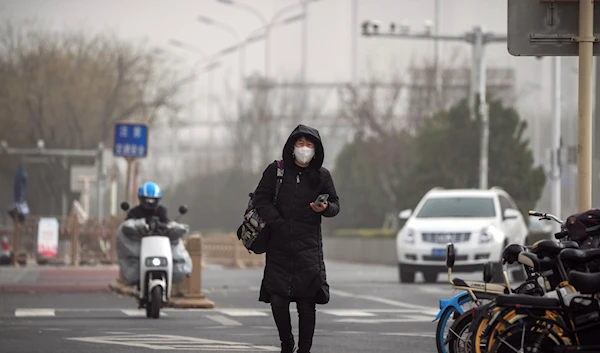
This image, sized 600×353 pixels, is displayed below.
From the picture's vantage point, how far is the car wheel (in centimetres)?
2992

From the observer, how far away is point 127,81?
64375 millimetres

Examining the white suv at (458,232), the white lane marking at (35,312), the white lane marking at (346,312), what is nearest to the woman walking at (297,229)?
the white lane marking at (35,312)

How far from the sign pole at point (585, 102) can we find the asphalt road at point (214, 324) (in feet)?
6.39

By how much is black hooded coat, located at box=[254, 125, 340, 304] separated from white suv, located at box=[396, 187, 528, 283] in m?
17.3

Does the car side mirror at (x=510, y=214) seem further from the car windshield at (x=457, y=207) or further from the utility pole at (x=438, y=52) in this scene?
the utility pole at (x=438, y=52)

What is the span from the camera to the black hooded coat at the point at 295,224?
11.2 metres

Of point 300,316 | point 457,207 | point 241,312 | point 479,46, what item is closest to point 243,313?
point 241,312

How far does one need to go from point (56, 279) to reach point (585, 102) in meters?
18.2

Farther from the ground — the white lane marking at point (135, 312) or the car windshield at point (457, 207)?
the car windshield at point (457, 207)

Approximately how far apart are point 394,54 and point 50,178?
46.3 ft

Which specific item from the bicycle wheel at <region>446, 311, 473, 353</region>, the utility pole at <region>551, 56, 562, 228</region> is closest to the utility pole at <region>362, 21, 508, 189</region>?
the utility pole at <region>551, 56, 562, 228</region>

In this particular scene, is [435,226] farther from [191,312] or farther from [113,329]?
[113,329]

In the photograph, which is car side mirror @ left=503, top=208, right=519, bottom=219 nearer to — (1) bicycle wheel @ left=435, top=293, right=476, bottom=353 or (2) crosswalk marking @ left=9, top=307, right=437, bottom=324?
(2) crosswalk marking @ left=9, top=307, right=437, bottom=324

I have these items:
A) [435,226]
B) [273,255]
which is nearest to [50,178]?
[435,226]
